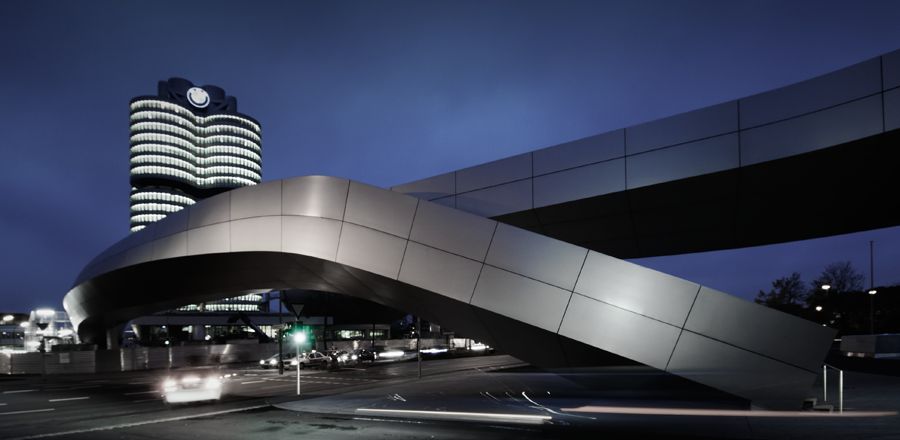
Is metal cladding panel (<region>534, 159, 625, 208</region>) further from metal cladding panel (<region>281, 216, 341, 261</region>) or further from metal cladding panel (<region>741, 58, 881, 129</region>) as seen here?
metal cladding panel (<region>281, 216, 341, 261</region>)

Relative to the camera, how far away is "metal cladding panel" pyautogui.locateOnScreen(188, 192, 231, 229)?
19016 millimetres

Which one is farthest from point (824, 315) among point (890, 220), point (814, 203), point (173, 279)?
point (173, 279)

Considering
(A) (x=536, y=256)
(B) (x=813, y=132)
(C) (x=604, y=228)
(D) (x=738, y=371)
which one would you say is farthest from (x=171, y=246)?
(B) (x=813, y=132)

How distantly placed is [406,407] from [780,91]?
1267cm

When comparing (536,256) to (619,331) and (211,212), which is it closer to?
(619,331)

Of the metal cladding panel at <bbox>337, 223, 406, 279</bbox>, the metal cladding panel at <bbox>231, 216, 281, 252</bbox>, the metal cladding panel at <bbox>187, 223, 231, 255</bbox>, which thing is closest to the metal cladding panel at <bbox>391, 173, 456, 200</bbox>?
the metal cladding panel at <bbox>337, 223, 406, 279</bbox>

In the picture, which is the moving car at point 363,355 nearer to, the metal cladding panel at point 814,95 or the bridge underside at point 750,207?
the bridge underside at point 750,207

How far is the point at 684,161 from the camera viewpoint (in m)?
15.9

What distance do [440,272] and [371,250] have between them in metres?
2.20

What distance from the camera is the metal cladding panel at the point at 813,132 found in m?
12.7

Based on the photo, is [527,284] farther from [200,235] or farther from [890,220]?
[890,220]

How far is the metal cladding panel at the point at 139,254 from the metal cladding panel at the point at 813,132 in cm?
2014

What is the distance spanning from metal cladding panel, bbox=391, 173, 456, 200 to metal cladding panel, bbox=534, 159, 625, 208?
145 inches

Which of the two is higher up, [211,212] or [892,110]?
[892,110]
